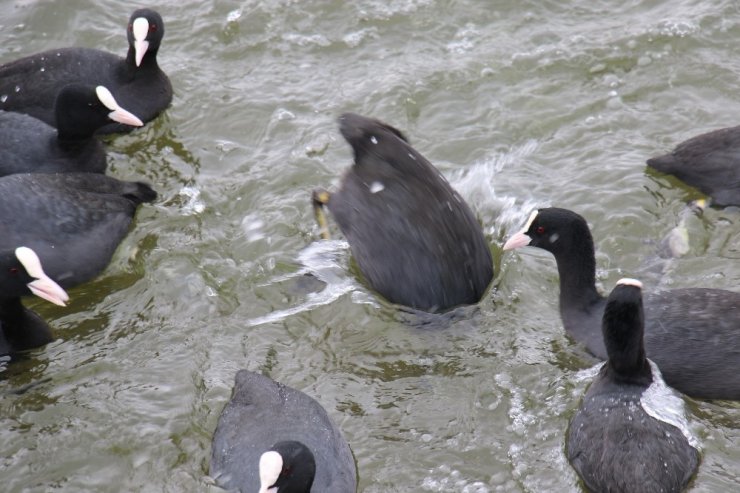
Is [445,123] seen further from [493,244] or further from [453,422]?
[453,422]

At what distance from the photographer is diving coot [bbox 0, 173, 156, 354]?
546 cm

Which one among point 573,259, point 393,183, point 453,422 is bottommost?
point 453,422

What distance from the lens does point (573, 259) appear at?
16.8 feet

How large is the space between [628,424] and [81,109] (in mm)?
3709

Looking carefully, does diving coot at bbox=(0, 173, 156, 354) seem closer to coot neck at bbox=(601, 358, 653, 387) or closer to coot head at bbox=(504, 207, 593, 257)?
coot head at bbox=(504, 207, 593, 257)

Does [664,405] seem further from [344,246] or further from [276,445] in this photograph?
[344,246]

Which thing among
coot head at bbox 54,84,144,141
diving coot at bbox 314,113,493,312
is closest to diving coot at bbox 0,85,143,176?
coot head at bbox 54,84,144,141

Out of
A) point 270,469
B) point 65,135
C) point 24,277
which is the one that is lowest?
point 270,469

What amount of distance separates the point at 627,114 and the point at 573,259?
5.96 ft

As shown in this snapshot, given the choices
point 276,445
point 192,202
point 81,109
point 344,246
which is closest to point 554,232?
point 344,246

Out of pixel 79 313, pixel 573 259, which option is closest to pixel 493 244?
pixel 573 259

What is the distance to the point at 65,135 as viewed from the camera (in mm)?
6207

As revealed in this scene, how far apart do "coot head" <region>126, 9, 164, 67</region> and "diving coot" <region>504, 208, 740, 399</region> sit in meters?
2.89

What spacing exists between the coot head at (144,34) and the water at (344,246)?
475 mm
